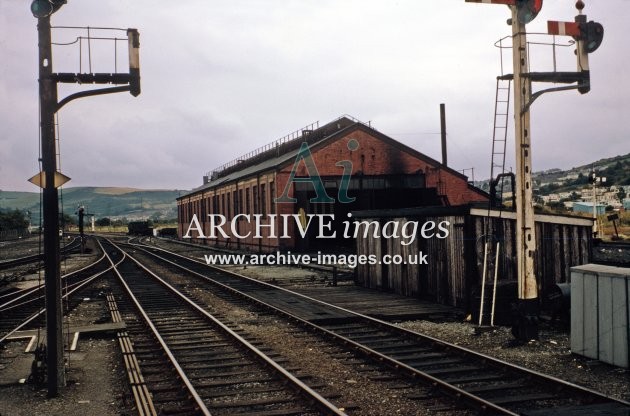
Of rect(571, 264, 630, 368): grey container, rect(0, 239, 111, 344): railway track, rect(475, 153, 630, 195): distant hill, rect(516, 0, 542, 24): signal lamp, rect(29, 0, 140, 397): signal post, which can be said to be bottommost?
rect(0, 239, 111, 344): railway track

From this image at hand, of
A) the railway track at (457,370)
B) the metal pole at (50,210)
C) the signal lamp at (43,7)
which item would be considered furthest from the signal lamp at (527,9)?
the metal pole at (50,210)

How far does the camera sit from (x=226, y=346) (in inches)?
435

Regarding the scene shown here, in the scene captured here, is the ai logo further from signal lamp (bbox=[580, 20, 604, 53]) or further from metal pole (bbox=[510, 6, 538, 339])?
signal lamp (bbox=[580, 20, 604, 53])

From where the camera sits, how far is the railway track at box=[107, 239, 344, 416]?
731cm

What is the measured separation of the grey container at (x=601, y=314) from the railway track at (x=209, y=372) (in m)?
4.76

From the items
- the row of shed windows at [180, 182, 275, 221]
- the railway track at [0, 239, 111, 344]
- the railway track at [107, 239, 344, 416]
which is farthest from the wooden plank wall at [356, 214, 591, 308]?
the row of shed windows at [180, 182, 275, 221]

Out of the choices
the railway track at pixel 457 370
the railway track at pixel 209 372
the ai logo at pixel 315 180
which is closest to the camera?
the railway track at pixel 457 370

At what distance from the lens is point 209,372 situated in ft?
30.1

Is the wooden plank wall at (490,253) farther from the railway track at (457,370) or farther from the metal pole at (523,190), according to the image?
the railway track at (457,370)

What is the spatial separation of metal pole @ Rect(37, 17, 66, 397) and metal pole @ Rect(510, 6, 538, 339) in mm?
7671

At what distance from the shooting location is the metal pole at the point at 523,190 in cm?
1055

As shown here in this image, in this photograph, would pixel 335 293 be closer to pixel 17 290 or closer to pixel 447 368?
pixel 447 368

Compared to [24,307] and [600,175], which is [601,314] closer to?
[24,307]

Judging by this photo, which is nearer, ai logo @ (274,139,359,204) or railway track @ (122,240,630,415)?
railway track @ (122,240,630,415)
